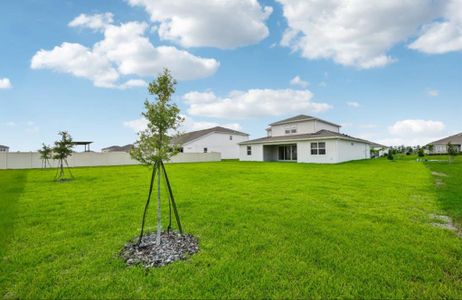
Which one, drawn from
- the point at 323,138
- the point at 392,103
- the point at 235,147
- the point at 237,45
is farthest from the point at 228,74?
the point at 235,147

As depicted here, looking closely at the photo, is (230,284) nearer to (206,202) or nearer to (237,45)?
(206,202)

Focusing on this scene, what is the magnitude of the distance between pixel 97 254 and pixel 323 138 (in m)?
21.7

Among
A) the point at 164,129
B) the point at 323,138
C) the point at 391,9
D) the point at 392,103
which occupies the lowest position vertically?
the point at 164,129

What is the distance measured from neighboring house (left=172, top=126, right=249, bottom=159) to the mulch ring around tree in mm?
30291

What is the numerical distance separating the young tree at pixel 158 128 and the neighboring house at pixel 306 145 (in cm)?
2056

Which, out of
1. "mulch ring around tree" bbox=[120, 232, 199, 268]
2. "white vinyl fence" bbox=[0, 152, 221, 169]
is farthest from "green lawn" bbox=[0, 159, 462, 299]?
"white vinyl fence" bbox=[0, 152, 221, 169]

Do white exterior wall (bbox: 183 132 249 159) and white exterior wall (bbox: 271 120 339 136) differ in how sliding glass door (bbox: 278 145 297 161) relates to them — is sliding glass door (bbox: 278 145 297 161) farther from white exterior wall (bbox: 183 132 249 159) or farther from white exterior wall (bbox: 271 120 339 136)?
white exterior wall (bbox: 183 132 249 159)

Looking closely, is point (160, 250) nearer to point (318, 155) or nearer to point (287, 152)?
point (318, 155)

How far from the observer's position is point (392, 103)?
2097 centimetres

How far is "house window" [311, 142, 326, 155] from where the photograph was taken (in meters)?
22.2

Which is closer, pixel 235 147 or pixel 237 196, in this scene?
pixel 237 196

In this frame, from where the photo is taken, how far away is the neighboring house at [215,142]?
35.5 m

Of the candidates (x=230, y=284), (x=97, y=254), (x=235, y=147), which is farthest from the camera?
(x=235, y=147)

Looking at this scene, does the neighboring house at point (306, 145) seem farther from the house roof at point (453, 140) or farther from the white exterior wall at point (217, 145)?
the house roof at point (453, 140)
